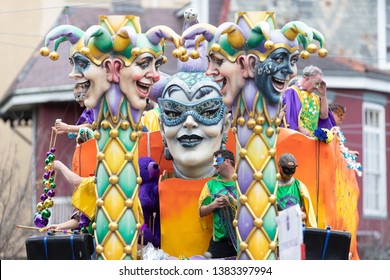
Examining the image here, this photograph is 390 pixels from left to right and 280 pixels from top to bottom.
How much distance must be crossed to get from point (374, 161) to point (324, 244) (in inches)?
904

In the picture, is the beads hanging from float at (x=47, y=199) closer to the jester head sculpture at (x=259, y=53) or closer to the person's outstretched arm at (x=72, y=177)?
the person's outstretched arm at (x=72, y=177)

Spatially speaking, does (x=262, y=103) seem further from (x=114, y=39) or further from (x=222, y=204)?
(x=114, y=39)

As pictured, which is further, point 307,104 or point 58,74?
point 58,74

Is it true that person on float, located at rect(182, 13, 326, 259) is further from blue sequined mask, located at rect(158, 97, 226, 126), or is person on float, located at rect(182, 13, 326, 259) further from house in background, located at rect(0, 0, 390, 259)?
house in background, located at rect(0, 0, 390, 259)

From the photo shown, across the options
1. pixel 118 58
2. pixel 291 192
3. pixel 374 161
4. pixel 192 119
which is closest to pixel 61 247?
pixel 192 119

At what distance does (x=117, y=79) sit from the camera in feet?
→ 55.6

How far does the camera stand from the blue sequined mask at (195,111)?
17.7 meters

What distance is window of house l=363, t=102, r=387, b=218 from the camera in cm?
3956

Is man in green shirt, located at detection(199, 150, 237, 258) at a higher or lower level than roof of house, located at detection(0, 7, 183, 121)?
lower

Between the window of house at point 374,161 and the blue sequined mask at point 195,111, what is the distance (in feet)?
71.8

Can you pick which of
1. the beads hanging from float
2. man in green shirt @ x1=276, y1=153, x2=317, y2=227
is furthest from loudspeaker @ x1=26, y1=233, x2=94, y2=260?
man in green shirt @ x1=276, y1=153, x2=317, y2=227

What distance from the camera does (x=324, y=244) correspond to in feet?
A: 56.4

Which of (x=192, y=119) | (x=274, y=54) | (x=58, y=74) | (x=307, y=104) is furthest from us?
(x=58, y=74)

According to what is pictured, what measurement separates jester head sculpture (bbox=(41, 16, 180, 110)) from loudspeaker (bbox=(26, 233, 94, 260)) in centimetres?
120
